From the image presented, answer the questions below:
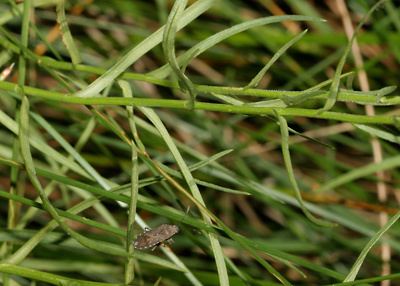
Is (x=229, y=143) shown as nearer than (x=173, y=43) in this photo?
No

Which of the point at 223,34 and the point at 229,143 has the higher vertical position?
the point at 229,143

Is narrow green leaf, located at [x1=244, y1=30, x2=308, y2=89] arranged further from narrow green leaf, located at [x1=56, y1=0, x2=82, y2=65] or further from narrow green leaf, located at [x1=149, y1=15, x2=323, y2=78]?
narrow green leaf, located at [x1=56, y1=0, x2=82, y2=65]

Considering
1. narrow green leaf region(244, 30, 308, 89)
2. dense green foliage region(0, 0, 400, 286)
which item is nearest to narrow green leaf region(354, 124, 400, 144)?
narrow green leaf region(244, 30, 308, 89)

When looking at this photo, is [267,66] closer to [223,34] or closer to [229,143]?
[223,34]

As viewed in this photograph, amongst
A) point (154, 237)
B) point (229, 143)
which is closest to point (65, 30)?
point (154, 237)

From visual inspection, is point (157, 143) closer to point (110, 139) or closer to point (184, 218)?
point (110, 139)

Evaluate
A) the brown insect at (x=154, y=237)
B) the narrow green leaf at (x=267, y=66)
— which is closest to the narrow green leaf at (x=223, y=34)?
the narrow green leaf at (x=267, y=66)

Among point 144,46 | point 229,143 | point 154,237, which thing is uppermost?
point 229,143

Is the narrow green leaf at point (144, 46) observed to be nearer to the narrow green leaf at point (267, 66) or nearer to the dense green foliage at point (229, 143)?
the narrow green leaf at point (267, 66)

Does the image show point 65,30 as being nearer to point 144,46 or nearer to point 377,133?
point 144,46

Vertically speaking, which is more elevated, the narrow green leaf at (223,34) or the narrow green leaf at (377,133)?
the narrow green leaf at (223,34)
